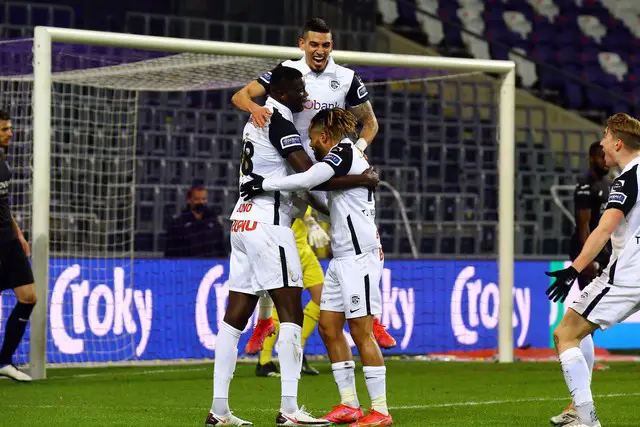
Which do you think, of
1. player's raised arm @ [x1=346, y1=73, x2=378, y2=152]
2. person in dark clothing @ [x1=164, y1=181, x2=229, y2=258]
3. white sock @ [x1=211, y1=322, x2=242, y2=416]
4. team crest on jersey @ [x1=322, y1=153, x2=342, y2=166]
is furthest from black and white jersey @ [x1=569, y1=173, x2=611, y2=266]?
person in dark clothing @ [x1=164, y1=181, x2=229, y2=258]

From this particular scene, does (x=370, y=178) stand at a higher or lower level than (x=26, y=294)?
higher

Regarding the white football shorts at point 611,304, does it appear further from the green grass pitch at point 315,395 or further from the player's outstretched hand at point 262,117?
the player's outstretched hand at point 262,117

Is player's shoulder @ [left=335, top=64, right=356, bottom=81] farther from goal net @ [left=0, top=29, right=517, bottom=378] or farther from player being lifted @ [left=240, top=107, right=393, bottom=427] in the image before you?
goal net @ [left=0, top=29, right=517, bottom=378]

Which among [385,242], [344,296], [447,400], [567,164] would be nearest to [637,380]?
[447,400]

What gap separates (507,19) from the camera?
2136 cm

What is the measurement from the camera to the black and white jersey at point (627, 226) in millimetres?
5910

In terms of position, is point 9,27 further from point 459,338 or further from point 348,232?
point 348,232

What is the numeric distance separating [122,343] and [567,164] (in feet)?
28.3

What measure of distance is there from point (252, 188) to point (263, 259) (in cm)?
39

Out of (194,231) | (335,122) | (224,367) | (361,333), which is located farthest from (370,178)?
(194,231)

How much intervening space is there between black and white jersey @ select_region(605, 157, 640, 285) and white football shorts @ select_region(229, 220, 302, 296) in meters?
1.66

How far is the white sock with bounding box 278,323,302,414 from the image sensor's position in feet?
20.3

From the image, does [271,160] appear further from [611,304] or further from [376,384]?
[611,304]

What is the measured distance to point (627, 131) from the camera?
6.13 metres
